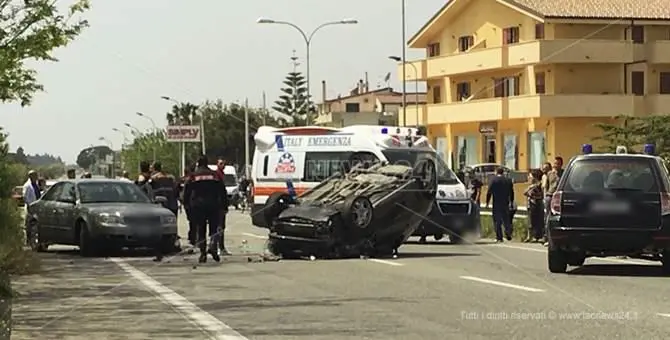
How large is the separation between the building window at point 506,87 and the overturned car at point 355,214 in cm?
4281

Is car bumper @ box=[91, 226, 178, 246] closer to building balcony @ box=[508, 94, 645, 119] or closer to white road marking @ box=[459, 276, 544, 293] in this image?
white road marking @ box=[459, 276, 544, 293]

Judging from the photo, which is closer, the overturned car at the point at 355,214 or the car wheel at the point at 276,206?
the overturned car at the point at 355,214

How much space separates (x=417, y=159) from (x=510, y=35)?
40649 millimetres

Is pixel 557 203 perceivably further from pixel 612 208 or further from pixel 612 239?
pixel 612 239

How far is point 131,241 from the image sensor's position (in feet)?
70.1

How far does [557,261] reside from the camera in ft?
56.3

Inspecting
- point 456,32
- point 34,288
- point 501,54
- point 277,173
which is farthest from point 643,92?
point 34,288

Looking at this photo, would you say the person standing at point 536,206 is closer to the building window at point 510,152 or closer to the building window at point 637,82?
the building window at point 637,82

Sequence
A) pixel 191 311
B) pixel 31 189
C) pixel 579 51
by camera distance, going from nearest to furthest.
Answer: pixel 191 311 < pixel 31 189 < pixel 579 51

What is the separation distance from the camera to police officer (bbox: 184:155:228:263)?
19750 mm

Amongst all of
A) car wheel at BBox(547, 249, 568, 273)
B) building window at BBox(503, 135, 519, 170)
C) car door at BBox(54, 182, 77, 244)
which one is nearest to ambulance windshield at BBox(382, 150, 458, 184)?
car door at BBox(54, 182, 77, 244)

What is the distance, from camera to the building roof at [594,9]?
60.9m

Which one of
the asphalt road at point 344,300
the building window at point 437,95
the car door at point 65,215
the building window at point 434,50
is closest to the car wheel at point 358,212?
the asphalt road at point 344,300

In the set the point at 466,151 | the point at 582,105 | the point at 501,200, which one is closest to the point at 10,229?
the point at 501,200
